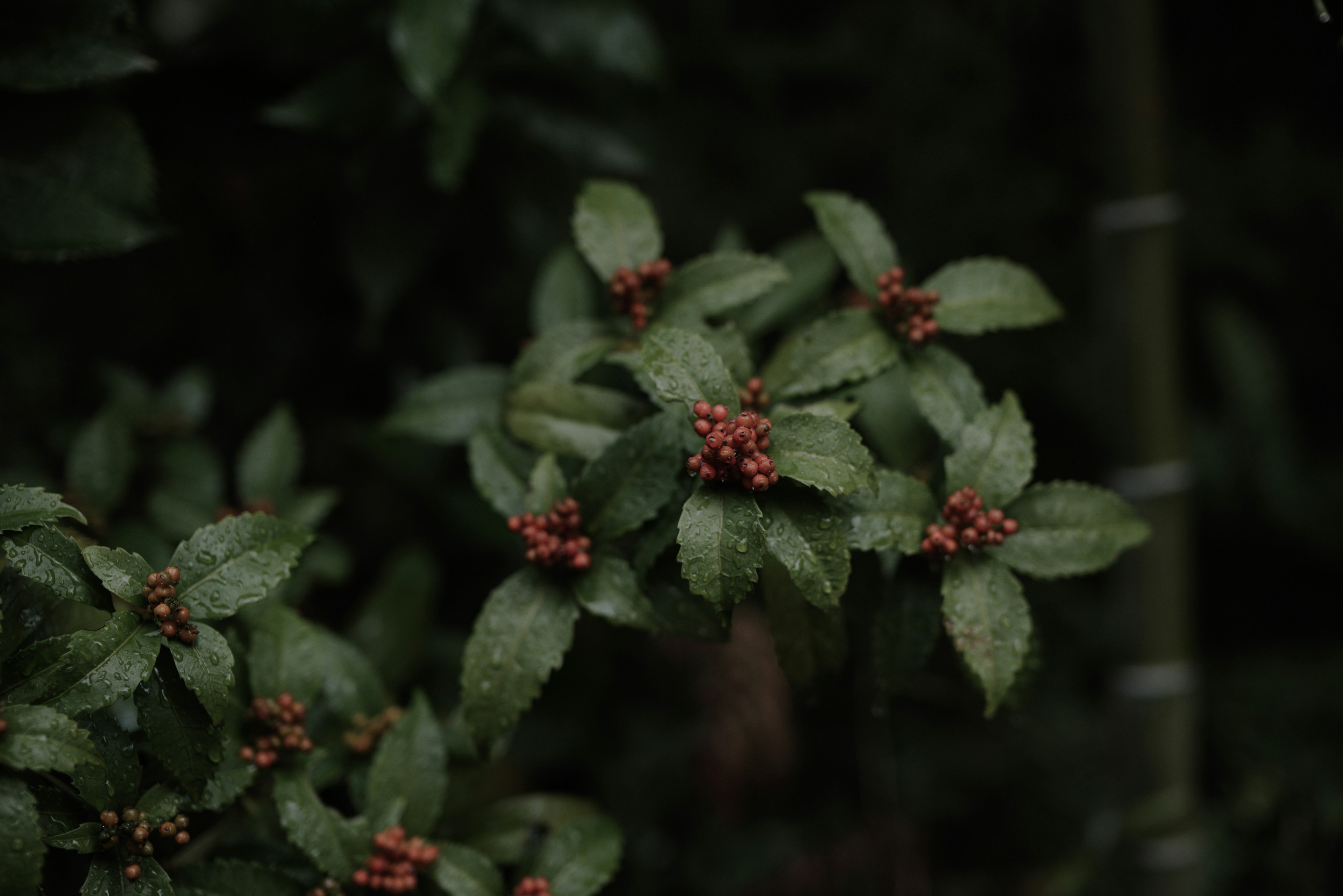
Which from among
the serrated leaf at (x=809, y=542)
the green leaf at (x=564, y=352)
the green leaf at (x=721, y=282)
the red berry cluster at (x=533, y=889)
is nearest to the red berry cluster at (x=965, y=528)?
the serrated leaf at (x=809, y=542)

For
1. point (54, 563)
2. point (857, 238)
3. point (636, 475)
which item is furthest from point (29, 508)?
point (857, 238)

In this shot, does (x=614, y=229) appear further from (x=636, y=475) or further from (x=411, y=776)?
(x=411, y=776)

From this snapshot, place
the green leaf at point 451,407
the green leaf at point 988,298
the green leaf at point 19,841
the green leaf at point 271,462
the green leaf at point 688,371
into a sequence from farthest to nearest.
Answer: the green leaf at point 271,462 → the green leaf at point 451,407 → the green leaf at point 988,298 → the green leaf at point 688,371 → the green leaf at point 19,841

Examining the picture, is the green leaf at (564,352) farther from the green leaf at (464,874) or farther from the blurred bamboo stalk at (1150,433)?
the blurred bamboo stalk at (1150,433)

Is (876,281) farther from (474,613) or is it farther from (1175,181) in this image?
(1175,181)

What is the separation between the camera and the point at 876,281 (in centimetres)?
107

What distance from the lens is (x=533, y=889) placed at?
965 millimetres

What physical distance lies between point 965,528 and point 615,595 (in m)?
0.39

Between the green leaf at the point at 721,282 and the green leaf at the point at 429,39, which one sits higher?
the green leaf at the point at 429,39

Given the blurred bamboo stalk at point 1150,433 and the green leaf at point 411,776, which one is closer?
the green leaf at point 411,776

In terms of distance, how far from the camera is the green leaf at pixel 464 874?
3.18 ft

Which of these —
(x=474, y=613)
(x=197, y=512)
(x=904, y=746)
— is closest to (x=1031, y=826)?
(x=904, y=746)

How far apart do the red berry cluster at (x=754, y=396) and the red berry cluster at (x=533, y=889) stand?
59 centimetres

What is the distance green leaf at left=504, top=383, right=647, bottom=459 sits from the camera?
3.43 ft
